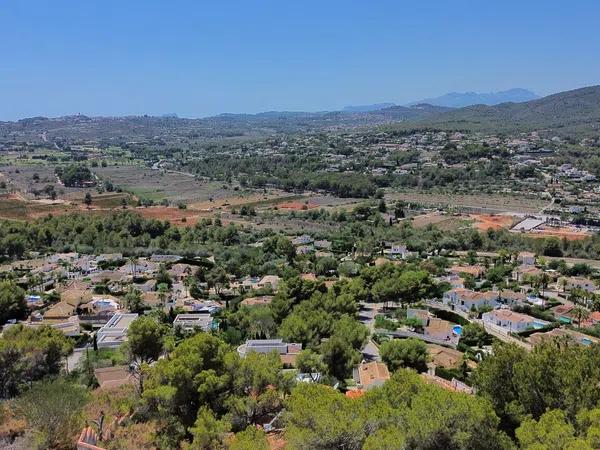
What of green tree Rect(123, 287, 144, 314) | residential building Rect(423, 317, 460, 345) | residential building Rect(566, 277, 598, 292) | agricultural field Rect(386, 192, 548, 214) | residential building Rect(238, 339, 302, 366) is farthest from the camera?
agricultural field Rect(386, 192, 548, 214)

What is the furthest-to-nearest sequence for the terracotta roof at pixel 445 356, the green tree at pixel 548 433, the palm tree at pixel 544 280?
the palm tree at pixel 544 280 → the terracotta roof at pixel 445 356 → the green tree at pixel 548 433

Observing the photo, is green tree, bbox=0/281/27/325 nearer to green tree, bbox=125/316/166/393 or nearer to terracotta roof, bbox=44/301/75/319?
terracotta roof, bbox=44/301/75/319

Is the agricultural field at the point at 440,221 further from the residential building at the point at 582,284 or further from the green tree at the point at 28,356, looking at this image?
the green tree at the point at 28,356

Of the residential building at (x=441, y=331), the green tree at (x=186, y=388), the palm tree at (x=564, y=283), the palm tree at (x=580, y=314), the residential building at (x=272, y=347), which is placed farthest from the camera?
the palm tree at (x=564, y=283)

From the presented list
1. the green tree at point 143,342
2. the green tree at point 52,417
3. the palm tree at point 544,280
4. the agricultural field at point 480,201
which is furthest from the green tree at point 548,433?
the agricultural field at point 480,201

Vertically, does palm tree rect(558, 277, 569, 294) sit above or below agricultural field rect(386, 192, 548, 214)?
above

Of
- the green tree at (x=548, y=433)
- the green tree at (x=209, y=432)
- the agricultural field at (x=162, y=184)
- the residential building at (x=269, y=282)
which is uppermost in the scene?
the green tree at (x=548, y=433)

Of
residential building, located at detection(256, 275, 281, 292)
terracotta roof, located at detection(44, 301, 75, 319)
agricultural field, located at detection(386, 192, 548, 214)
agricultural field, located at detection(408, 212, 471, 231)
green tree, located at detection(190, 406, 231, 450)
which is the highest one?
green tree, located at detection(190, 406, 231, 450)

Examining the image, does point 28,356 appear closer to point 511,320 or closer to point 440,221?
point 511,320

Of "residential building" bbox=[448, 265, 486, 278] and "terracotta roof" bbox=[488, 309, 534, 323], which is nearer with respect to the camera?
"terracotta roof" bbox=[488, 309, 534, 323]

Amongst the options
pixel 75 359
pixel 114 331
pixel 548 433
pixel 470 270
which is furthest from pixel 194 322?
pixel 470 270

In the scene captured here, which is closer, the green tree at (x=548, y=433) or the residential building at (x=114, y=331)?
the green tree at (x=548, y=433)

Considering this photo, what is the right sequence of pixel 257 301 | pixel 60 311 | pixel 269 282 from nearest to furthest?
1. pixel 60 311
2. pixel 257 301
3. pixel 269 282

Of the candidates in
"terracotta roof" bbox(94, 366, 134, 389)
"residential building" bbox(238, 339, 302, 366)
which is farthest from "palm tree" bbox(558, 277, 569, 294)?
"terracotta roof" bbox(94, 366, 134, 389)
